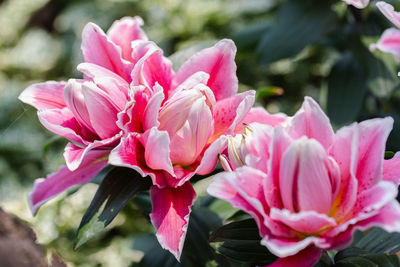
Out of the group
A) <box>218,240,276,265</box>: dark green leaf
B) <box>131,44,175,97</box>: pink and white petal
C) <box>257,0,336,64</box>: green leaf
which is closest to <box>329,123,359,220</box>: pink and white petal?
<box>218,240,276,265</box>: dark green leaf

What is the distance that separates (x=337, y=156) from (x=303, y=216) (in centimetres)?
8

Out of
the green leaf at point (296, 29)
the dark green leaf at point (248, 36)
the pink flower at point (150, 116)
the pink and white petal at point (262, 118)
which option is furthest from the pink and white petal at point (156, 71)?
the dark green leaf at point (248, 36)

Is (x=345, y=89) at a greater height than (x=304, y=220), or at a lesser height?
lesser

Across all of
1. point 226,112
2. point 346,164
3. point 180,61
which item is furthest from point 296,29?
point 346,164

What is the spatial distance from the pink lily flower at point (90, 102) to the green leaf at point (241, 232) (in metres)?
0.16

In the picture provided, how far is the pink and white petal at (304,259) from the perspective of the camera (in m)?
0.43

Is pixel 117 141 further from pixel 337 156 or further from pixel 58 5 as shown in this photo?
pixel 58 5

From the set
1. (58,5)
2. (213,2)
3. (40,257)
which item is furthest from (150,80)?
(58,5)

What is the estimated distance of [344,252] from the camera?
1.76 ft

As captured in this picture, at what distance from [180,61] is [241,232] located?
29cm

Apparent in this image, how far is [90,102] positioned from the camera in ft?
1.65

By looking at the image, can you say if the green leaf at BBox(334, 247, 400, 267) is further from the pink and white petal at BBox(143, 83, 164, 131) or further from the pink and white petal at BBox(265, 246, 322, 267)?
the pink and white petal at BBox(143, 83, 164, 131)

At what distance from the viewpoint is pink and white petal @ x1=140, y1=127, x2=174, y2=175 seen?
18.6 inches

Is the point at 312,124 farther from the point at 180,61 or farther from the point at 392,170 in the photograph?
the point at 180,61
